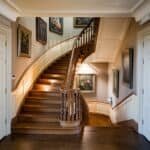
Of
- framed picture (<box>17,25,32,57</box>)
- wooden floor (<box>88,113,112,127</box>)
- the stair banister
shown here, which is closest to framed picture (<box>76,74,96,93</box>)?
wooden floor (<box>88,113,112,127</box>)

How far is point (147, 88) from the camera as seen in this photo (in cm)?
496

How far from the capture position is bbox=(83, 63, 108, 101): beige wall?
1060 centimetres

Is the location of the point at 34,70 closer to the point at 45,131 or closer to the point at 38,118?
the point at 38,118

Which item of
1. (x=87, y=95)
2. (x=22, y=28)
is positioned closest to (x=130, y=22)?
(x=22, y=28)

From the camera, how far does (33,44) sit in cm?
716

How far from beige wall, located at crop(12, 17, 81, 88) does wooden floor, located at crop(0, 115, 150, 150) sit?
Answer: 137cm

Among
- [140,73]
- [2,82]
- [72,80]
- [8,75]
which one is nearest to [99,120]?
[72,80]

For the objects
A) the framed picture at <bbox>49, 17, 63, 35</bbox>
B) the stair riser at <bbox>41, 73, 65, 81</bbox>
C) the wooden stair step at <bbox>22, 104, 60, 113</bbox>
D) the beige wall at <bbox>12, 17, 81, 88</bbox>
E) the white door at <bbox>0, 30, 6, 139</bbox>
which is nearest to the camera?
the white door at <bbox>0, 30, 6, 139</bbox>

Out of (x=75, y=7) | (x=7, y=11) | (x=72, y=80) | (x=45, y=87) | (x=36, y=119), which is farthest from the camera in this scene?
(x=45, y=87)

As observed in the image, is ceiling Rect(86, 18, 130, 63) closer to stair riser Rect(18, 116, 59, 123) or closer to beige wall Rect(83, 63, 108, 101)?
beige wall Rect(83, 63, 108, 101)

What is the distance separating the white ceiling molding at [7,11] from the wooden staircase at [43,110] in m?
2.31

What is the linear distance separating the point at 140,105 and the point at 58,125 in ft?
5.86

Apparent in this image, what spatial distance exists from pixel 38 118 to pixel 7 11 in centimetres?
256

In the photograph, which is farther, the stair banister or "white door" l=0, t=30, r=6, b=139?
the stair banister
